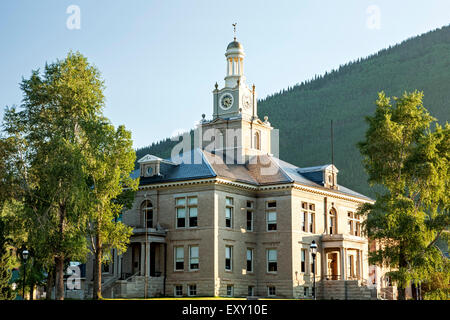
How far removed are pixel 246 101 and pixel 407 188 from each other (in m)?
23.0

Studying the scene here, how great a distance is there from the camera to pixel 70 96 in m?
46.8

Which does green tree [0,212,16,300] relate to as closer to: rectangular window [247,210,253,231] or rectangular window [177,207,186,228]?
rectangular window [177,207,186,228]

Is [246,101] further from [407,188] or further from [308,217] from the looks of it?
[407,188]

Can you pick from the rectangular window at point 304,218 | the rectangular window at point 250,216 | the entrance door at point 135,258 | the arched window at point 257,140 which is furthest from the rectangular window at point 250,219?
the entrance door at point 135,258

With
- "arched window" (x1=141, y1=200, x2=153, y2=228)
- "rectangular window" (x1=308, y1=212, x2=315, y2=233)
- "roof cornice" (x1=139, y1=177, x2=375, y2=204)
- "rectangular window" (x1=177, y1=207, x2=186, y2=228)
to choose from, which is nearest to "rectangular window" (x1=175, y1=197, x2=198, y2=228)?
"rectangular window" (x1=177, y1=207, x2=186, y2=228)

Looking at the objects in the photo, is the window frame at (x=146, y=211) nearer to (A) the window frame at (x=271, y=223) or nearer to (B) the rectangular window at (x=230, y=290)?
(B) the rectangular window at (x=230, y=290)

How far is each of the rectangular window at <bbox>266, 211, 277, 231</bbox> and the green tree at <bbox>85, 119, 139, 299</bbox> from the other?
15296 millimetres

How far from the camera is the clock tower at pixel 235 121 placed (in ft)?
216

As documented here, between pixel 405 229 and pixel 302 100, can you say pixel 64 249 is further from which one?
pixel 302 100

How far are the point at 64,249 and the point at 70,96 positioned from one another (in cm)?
1036

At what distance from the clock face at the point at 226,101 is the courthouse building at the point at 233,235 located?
19.0ft

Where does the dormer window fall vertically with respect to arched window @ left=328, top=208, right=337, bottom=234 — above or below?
above

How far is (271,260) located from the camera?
58.6 metres

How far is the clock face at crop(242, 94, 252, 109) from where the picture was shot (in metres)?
67.2
